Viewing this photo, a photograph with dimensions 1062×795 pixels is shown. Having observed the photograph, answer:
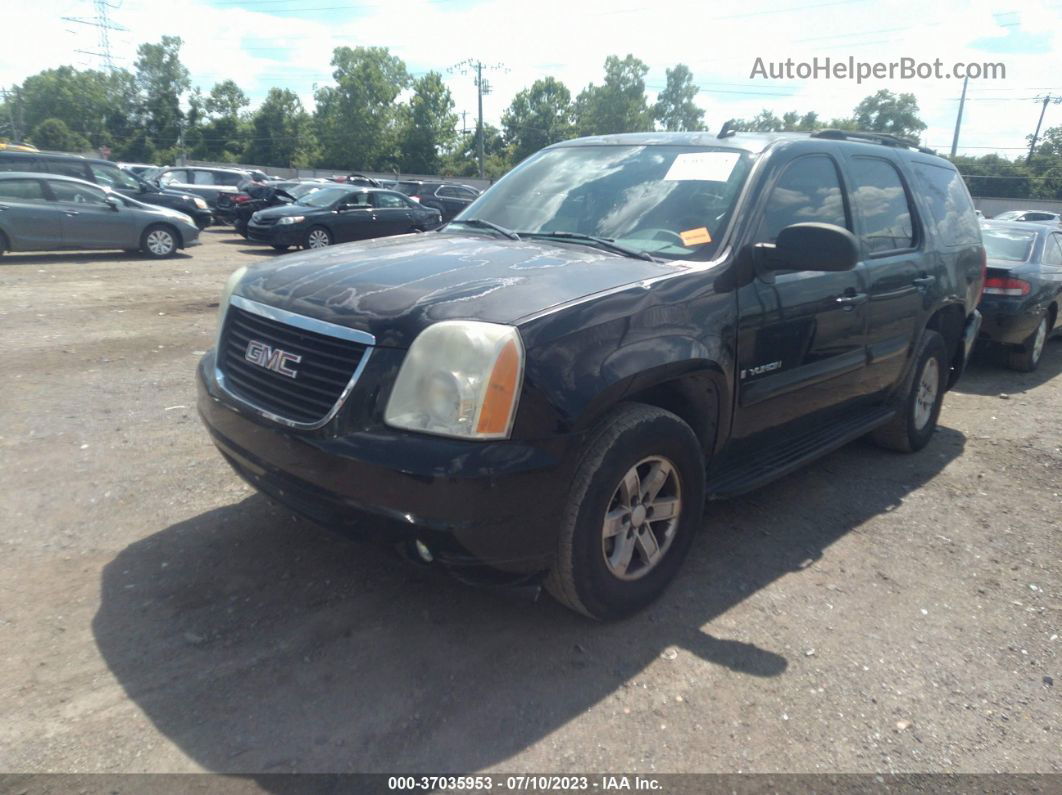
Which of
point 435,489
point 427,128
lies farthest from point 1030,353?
point 427,128

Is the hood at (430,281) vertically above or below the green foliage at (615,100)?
below

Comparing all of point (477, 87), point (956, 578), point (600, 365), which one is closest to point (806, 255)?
point (600, 365)

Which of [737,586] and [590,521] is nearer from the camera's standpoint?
[590,521]

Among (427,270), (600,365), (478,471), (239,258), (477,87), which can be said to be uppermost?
(477,87)

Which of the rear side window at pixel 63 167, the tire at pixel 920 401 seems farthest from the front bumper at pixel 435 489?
the rear side window at pixel 63 167

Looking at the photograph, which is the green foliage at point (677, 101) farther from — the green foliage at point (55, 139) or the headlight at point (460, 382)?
the headlight at point (460, 382)

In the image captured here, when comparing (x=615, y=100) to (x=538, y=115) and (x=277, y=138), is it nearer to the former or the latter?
(x=538, y=115)

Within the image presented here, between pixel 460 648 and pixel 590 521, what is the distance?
0.71 m

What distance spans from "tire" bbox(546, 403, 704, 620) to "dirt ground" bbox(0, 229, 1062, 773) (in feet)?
0.65

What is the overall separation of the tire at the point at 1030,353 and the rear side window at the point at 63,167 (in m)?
15.9

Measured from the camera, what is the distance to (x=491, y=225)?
4.07 meters

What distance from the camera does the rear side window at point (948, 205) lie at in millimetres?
5129

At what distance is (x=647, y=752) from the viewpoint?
2492mm

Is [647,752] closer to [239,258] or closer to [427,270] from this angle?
Result: [427,270]
